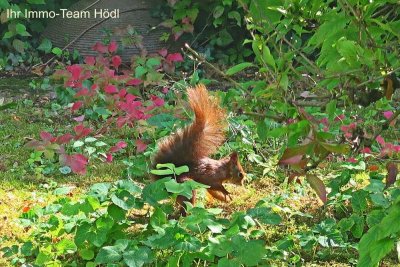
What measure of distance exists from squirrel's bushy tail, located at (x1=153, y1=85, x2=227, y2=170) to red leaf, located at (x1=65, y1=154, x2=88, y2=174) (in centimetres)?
64

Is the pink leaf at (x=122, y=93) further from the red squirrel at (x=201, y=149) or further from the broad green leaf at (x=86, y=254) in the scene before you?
the broad green leaf at (x=86, y=254)

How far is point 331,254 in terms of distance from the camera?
10.4 feet

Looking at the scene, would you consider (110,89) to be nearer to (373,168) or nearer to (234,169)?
(234,169)

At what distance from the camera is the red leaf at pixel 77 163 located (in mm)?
3994

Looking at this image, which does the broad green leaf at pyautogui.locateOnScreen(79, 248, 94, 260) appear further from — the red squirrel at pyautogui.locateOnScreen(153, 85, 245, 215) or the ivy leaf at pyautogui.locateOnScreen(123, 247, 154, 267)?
the red squirrel at pyautogui.locateOnScreen(153, 85, 245, 215)

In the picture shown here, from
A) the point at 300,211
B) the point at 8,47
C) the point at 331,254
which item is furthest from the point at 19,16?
the point at 331,254

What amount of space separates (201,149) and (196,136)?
7cm

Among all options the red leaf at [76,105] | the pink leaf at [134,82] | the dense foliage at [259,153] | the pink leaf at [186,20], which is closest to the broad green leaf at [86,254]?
the dense foliage at [259,153]

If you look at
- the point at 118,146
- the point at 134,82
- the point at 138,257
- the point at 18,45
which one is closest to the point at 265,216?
the point at 138,257

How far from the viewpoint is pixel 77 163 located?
13.1 feet

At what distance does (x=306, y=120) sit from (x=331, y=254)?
1.33 m

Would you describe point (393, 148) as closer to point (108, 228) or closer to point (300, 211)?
point (300, 211)

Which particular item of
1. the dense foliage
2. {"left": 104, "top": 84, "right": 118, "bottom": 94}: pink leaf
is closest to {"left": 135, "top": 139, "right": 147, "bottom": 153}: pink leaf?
the dense foliage

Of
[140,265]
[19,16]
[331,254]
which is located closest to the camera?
[140,265]
